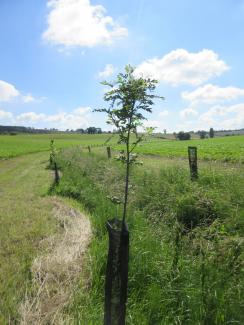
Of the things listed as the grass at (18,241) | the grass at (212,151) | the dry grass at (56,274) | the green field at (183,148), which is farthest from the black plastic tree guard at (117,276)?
the grass at (212,151)

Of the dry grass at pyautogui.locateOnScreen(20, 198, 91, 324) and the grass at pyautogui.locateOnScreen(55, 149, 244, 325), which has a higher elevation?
the grass at pyautogui.locateOnScreen(55, 149, 244, 325)

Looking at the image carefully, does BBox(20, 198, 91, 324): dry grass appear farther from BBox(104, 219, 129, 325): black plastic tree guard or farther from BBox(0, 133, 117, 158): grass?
BBox(0, 133, 117, 158): grass

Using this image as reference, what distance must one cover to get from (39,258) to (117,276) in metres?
2.49

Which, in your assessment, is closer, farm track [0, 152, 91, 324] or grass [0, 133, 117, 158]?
farm track [0, 152, 91, 324]

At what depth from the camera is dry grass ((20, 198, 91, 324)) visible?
421 cm

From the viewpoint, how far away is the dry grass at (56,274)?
4207mm

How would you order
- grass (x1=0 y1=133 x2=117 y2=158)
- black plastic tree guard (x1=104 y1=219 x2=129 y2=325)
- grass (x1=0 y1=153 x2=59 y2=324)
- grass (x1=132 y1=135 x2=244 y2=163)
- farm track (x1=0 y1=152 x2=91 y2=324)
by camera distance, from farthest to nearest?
1. grass (x1=0 y1=133 x2=117 y2=158)
2. grass (x1=132 y1=135 x2=244 y2=163)
3. grass (x1=0 y1=153 x2=59 y2=324)
4. farm track (x1=0 y1=152 x2=91 y2=324)
5. black plastic tree guard (x1=104 y1=219 x2=129 y2=325)

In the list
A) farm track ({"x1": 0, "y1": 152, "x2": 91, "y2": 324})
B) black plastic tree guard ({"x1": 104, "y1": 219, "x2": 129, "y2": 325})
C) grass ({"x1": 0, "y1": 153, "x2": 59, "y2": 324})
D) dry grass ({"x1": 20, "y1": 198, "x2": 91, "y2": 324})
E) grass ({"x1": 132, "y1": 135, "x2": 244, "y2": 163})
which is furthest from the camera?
grass ({"x1": 132, "y1": 135, "x2": 244, "y2": 163})

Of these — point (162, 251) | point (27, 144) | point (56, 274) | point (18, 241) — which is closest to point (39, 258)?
point (56, 274)

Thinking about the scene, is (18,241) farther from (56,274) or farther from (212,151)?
(212,151)

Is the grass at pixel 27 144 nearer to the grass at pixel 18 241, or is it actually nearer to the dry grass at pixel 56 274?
the grass at pixel 18 241

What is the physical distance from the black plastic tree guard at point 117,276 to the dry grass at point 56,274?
2.35ft

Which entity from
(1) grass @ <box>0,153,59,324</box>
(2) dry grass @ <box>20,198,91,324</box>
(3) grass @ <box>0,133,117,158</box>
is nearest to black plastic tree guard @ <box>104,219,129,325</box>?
(2) dry grass @ <box>20,198,91,324</box>

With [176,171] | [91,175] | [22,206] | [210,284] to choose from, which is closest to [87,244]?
[210,284]
